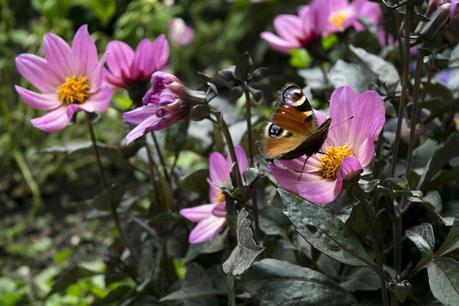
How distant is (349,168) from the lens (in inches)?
26.7

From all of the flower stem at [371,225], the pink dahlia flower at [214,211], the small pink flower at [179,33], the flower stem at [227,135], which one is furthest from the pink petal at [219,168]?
the small pink flower at [179,33]

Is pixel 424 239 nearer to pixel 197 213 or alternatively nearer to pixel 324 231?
pixel 324 231

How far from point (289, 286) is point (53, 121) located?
0.36 meters

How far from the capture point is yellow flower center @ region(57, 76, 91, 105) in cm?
95

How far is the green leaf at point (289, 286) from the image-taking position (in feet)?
2.66

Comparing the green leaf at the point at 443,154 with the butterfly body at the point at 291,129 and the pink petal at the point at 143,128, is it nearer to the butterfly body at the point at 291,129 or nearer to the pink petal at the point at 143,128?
the butterfly body at the point at 291,129

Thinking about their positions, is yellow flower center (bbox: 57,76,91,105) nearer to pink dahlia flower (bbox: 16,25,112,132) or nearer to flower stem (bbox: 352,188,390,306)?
pink dahlia flower (bbox: 16,25,112,132)

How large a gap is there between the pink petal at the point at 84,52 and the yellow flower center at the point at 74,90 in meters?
0.01

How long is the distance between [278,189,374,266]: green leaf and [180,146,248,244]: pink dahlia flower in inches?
6.4

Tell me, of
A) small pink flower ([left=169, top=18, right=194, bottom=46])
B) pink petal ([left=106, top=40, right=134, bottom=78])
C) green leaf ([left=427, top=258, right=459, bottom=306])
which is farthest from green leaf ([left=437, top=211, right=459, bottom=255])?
small pink flower ([left=169, top=18, right=194, bottom=46])

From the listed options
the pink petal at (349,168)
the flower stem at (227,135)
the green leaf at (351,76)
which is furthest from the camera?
the green leaf at (351,76)

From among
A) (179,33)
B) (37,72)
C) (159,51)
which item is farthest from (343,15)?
(179,33)

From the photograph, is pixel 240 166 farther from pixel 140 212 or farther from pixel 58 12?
pixel 58 12

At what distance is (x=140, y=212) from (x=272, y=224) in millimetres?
312
